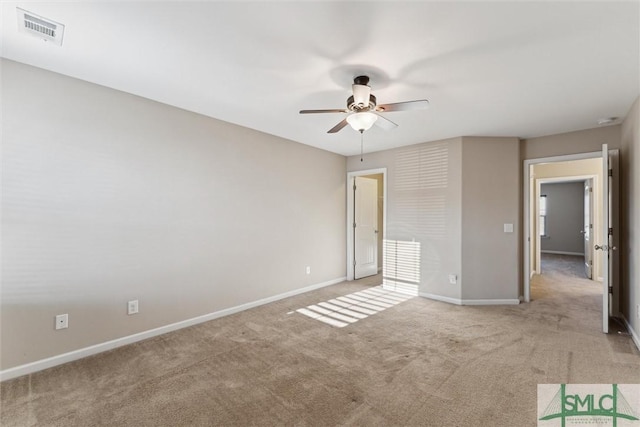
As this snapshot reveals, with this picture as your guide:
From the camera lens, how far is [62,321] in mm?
2541

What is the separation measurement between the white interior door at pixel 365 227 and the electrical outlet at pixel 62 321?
437 centimetres

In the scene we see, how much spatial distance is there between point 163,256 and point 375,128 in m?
3.07

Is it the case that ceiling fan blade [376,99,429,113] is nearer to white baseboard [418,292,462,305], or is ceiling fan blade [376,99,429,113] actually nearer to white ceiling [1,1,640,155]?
white ceiling [1,1,640,155]

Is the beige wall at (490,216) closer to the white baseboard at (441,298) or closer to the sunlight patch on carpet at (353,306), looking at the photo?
the white baseboard at (441,298)

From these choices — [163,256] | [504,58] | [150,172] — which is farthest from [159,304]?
[504,58]

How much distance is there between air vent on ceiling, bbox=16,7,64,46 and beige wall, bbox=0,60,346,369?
2.18ft

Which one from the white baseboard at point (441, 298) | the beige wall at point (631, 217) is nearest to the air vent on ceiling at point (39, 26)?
the beige wall at point (631, 217)

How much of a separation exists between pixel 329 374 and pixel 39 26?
3245 mm

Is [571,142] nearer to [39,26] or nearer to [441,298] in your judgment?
[441,298]

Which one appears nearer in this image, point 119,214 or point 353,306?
point 119,214

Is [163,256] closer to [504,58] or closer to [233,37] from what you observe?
[233,37]

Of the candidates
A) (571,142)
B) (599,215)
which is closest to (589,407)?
(571,142)

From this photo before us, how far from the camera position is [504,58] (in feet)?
7.21

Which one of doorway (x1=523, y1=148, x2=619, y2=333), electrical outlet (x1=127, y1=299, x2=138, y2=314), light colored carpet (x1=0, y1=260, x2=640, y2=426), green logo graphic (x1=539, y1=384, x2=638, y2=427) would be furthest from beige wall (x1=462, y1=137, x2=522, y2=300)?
electrical outlet (x1=127, y1=299, x2=138, y2=314)
